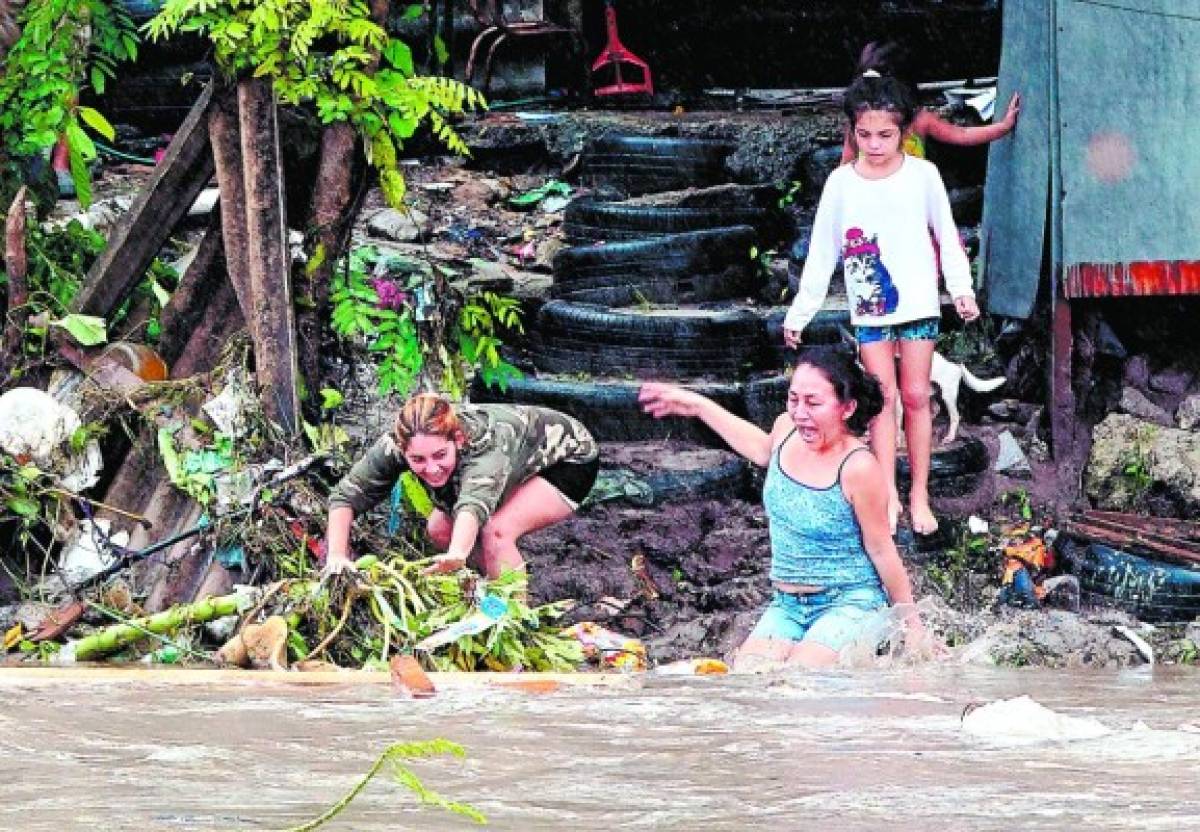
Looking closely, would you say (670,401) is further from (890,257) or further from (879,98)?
(879,98)

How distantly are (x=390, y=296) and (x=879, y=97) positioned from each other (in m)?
2.47

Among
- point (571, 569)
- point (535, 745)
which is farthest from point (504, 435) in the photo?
point (535, 745)

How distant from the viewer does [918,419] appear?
870 cm

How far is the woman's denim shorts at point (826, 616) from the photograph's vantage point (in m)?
7.14

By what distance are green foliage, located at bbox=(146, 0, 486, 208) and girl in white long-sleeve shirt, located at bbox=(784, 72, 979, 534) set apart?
5.32 feet

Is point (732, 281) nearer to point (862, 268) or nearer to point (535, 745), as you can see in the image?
point (862, 268)

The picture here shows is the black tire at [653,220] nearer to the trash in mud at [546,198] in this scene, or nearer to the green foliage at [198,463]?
the trash in mud at [546,198]

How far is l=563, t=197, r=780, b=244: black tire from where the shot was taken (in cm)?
1120

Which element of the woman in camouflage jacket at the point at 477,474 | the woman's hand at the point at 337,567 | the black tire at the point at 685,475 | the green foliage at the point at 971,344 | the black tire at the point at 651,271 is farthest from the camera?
the black tire at the point at 651,271

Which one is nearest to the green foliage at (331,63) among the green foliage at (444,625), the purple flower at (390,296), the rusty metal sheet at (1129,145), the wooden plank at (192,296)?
the purple flower at (390,296)

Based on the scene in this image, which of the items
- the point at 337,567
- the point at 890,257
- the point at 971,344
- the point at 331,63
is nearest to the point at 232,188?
the point at 331,63

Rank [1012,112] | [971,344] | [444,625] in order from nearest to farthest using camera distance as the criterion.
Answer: [444,625]
[1012,112]
[971,344]

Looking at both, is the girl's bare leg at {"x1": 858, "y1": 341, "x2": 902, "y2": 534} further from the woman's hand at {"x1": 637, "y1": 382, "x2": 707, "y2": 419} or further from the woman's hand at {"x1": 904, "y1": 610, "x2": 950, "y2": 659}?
the woman's hand at {"x1": 637, "y1": 382, "x2": 707, "y2": 419}

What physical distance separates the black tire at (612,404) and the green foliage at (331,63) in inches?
53.4
